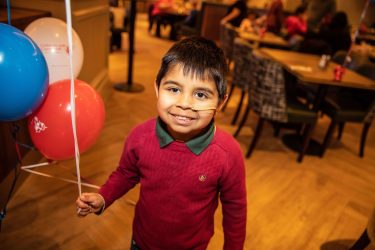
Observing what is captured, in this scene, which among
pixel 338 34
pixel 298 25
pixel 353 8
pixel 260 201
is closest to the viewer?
pixel 260 201

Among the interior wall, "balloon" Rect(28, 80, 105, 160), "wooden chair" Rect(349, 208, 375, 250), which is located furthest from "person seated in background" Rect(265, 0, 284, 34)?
"balloon" Rect(28, 80, 105, 160)

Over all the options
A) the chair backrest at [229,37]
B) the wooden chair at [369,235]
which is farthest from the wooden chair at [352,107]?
the chair backrest at [229,37]

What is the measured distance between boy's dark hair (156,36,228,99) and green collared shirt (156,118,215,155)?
119 millimetres

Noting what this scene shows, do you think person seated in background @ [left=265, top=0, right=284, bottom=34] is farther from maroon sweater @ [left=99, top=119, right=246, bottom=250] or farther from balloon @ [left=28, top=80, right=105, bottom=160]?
maroon sweater @ [left=99, top=119, right=246, bottom=250]

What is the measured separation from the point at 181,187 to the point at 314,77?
1.99 m

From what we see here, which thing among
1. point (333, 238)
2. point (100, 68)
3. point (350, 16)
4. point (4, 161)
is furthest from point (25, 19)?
point (350, 16)

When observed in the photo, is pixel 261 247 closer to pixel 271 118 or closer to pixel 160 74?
pixel 271 118

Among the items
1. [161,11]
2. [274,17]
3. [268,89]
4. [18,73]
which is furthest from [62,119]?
[161,11]

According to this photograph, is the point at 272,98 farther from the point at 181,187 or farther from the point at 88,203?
the point at 88,203

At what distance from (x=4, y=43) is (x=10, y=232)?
116 cm

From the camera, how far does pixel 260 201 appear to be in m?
2.15

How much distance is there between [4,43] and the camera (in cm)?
91

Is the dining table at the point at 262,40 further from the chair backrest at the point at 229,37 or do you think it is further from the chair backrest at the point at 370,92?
the chair backrest at the point at 370,92

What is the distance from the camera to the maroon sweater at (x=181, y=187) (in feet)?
2.84
